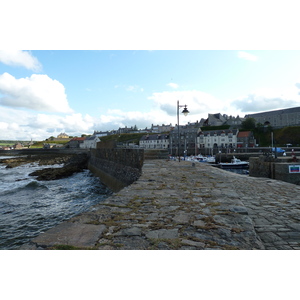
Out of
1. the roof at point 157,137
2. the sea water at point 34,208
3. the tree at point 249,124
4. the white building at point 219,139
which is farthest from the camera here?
the roof at point 157,137

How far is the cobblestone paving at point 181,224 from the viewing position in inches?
97.3

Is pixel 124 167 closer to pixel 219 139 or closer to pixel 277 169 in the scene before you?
pixel 277 169

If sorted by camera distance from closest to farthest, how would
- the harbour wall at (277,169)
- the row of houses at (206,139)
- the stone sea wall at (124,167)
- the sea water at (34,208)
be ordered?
the sea water at (34,208) → the harbour wall at (277,169) → the stone sea wall at (124,167) → the row of houses at (206,139)

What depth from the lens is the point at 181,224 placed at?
3.11 meters

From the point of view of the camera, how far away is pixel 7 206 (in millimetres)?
11562

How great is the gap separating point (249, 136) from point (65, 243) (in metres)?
68.7

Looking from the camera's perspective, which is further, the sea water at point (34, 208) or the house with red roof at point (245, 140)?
the house with red roof at point (245, 140)

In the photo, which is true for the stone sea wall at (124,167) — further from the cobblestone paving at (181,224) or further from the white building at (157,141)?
the white building at (157,141)

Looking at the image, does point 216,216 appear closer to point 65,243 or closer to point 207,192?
point 207,192

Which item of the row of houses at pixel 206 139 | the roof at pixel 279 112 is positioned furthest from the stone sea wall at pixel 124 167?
the roof at pixel 279 112

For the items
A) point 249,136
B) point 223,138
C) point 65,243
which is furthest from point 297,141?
point 65,243

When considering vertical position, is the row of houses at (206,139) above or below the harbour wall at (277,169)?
above

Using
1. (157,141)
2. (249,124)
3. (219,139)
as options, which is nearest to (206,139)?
(219,139)
